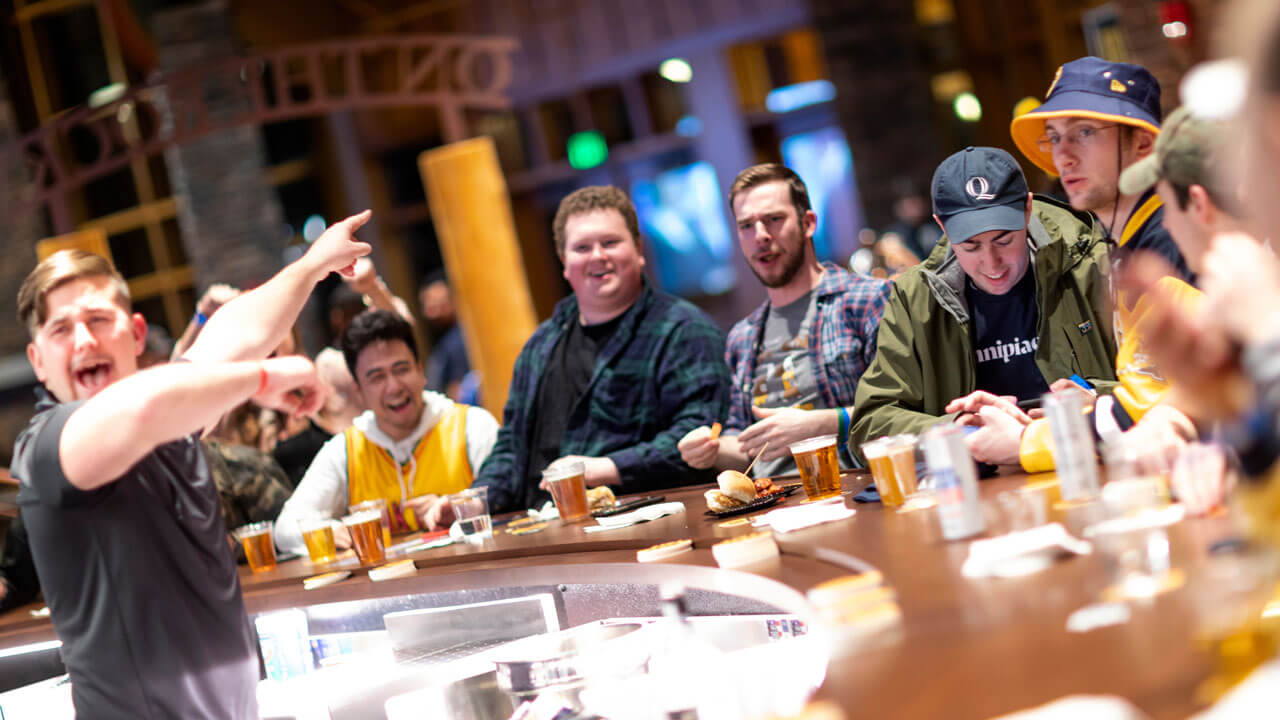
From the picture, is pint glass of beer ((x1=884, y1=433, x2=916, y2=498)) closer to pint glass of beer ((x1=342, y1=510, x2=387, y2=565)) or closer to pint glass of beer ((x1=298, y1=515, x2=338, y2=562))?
pint glass of beer ((x1=342, y1=510, x2=387, y2=565))

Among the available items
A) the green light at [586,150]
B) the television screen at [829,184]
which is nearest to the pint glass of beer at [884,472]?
the television screen at [829,184]

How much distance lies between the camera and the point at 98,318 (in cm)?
225

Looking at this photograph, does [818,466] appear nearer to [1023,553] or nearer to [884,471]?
[884,471]

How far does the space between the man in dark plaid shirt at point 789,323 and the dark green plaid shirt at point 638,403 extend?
0.11 meters

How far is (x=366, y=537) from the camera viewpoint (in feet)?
9.70

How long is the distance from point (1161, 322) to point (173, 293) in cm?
1122

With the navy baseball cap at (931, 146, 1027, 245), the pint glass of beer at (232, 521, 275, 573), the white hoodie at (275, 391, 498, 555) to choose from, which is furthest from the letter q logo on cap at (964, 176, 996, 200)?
the pint glass of beer at (232, 521, 275, 573)

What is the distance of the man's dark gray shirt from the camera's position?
1927mm

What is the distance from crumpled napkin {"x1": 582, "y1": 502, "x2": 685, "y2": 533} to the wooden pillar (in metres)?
3.88

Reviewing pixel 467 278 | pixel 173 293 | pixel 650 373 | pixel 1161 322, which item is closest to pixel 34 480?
pixel 1161 322

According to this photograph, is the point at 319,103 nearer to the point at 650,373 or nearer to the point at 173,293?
the point at 650,373

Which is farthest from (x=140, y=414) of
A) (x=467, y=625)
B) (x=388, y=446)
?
(x=388, y=446)

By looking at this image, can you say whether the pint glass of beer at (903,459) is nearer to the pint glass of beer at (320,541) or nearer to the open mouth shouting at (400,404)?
the pint glass of beer at (320,541)

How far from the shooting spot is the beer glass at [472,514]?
3029 millimetres
